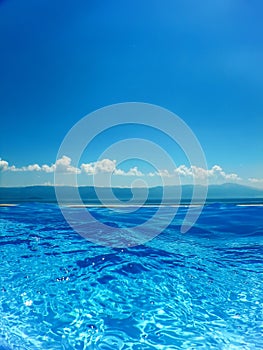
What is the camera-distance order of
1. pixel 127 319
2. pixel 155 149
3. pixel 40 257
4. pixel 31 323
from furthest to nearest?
1. pixel 155 149
2. pixel 40 257
3. pixel 127 319
4. pixel 31 323

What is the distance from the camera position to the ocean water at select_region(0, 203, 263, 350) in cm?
154

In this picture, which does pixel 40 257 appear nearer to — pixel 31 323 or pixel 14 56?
pixel 31 323

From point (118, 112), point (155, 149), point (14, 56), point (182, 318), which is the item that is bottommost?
point (182, 318)

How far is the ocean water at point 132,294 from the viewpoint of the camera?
5.05ft

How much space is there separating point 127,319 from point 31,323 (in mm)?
742

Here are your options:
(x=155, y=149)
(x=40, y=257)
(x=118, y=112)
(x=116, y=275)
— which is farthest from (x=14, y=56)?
(x=116, y=275)

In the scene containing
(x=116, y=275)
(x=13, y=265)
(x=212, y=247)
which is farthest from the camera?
(x=212, y=247)

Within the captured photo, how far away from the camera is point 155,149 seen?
673 cm

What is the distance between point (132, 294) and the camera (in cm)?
221

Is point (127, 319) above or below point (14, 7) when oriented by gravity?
below

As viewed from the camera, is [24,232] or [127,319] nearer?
[127,319]

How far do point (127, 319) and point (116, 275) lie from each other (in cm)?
85

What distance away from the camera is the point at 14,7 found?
4781 millimetres

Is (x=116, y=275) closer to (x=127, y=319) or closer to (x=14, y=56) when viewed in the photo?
(x=127, y=319)
